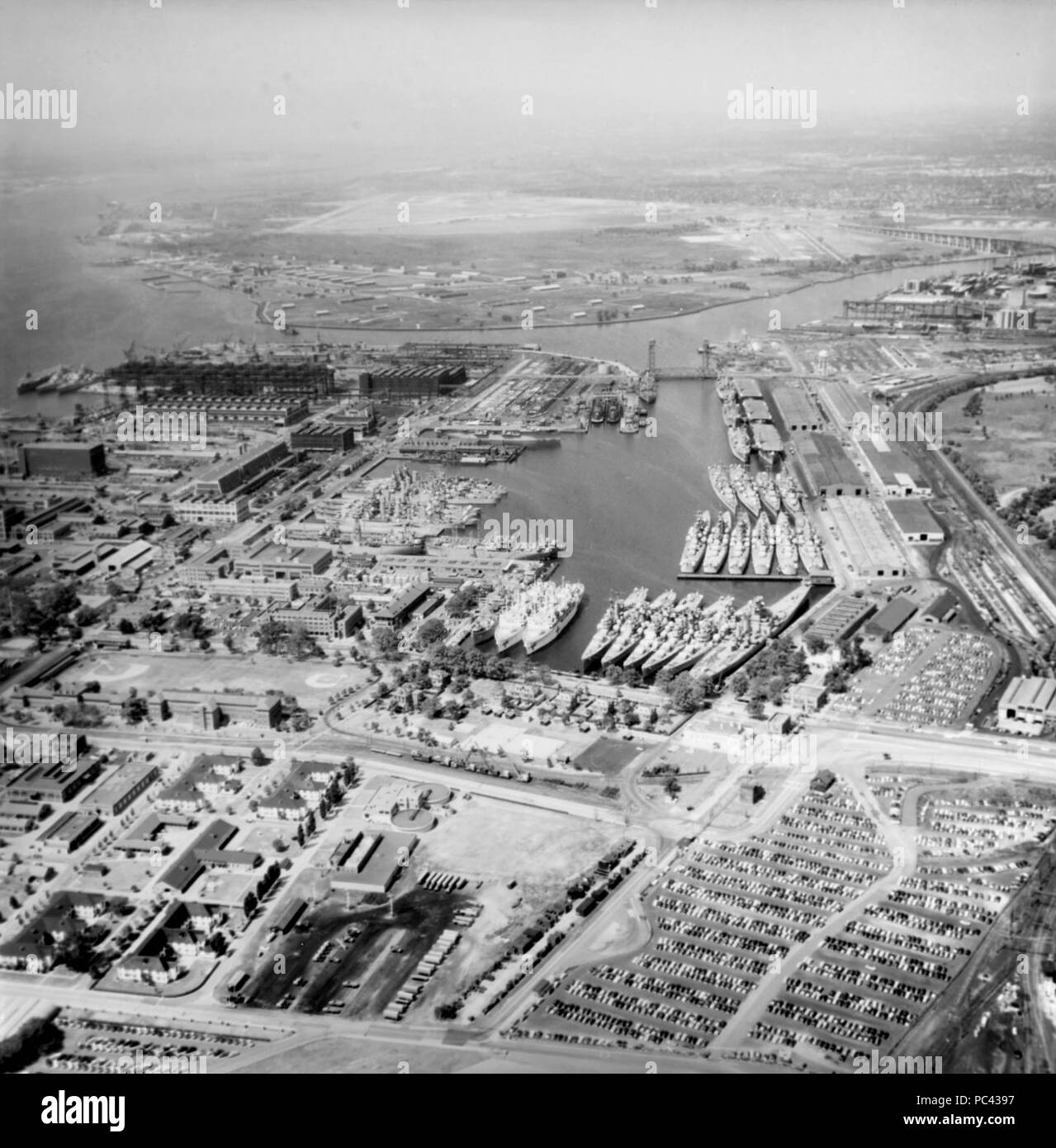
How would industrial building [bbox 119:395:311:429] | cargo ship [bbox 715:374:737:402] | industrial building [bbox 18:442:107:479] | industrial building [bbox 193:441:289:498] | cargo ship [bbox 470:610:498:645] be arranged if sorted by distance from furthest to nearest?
cargo ship [bbox 715:374:737:402] < industrial building [bbox 119:395:311:429] < industrial building [bbox 18:442:107:479] < industrial building [bbox 193:441:289:498] < cargo ship [bbox 470:610:498:645]

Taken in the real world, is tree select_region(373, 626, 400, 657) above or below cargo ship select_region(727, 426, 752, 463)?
below

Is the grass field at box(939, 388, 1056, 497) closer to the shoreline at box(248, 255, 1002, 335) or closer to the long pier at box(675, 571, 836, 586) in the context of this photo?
the long pier at box(675, 571, 836, 586)

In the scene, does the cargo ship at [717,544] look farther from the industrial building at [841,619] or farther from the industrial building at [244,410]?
the industrial building at [244,410]

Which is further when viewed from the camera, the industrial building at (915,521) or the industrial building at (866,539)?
the industrial building at (915,521)

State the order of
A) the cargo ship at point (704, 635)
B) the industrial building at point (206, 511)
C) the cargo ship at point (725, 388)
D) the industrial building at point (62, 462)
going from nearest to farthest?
the cargo ship at point (704, 635), the industrial building at point (206, 511), the industrial building at point (62, 462), the cargo ship at point (725, 388)

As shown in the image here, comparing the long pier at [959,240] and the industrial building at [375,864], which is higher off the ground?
the long pier at [959,240]

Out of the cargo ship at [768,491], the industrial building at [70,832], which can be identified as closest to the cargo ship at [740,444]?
the cargo ship at [768,491]

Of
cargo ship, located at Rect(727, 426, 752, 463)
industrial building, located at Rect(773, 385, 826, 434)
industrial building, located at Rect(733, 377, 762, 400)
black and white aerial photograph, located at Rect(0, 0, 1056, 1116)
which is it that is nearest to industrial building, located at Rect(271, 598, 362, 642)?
black and white aerial photograph, located at Rect(0, 0, 1056, 1116)

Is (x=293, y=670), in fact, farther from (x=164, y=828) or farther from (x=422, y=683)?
(x=164, y=828)
